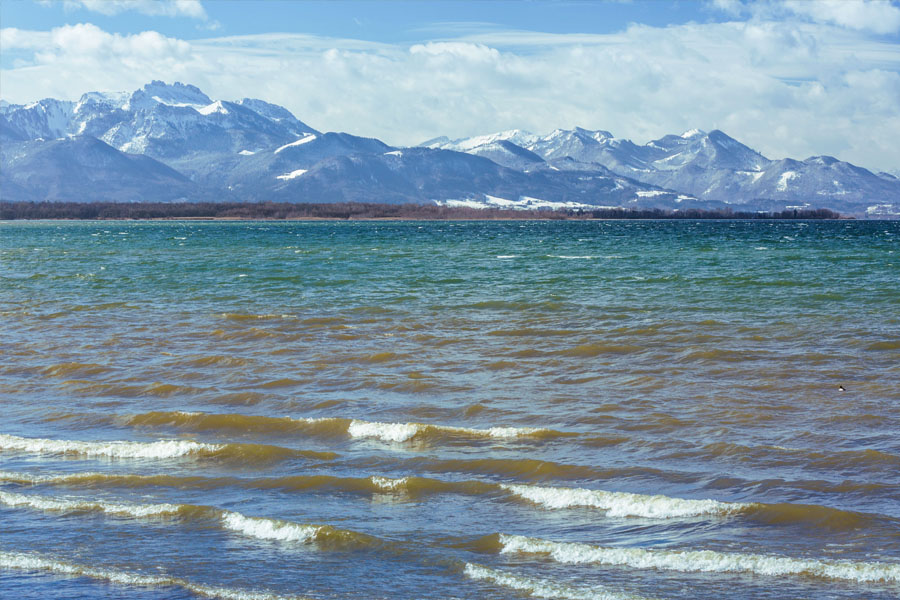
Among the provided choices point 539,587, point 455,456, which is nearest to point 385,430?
point 455,456

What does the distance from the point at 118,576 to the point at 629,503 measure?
19.5ft

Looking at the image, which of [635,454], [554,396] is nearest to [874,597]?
[635,454]

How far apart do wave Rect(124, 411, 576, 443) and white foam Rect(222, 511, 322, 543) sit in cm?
445

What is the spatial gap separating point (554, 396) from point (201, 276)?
132ft

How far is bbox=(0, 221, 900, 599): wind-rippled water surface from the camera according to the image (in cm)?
940

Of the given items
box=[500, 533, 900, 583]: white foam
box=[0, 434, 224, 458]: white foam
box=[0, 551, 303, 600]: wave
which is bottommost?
box=[0, 434, 224, 458]: white foam

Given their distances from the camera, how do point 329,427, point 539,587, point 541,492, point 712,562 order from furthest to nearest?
point 329,427 < point 541,492 < point 712,562 < point 539,587

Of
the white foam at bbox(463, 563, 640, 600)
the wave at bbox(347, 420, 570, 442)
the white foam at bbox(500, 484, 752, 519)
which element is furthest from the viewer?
the wave at bbox(347, 420, 570, 442)

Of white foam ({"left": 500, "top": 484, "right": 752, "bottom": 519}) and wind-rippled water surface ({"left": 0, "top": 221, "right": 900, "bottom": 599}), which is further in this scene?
white foam ({"left": 500, "top": 484, "right": 752, "bottom": 519})

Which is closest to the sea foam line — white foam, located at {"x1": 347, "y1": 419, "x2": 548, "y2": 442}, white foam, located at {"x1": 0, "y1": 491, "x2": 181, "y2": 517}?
white foam, located at {"x1": 0, "y1": 491, "x2": 181, "y2": 517}

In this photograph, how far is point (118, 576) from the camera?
916 centimetres

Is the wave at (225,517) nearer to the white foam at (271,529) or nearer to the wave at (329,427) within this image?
the white foam at (271,529)

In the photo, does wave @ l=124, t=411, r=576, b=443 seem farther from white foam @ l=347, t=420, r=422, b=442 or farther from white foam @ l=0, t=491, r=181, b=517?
white foam @ l=0, t=491, r=181, b=517

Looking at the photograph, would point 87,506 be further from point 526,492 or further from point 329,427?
point 526,492
